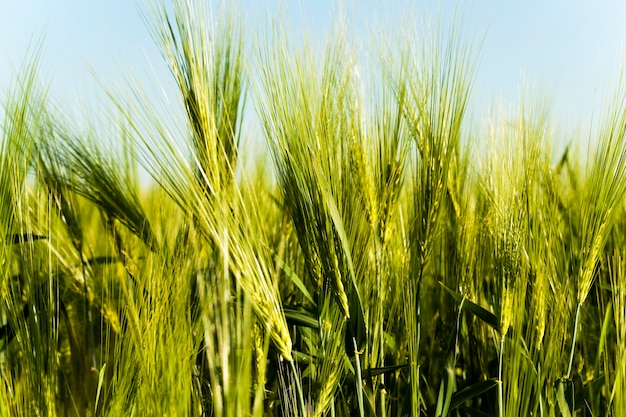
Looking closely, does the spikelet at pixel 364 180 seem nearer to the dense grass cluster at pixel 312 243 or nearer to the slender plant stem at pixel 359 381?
the dense grass cluster at pixel 312 243

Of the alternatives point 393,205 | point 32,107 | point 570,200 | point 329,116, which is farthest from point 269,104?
point 570,200

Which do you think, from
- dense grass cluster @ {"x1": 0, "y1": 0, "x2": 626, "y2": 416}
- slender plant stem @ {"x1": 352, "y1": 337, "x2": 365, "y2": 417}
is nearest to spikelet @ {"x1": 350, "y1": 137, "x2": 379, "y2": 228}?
dense grass cluster @ {"x1": 0, "y1": 0, "x2": 626, "y2": 416}

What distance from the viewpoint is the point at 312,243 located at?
25.3 inches

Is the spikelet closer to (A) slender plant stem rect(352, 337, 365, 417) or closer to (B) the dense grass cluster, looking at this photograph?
(B) the dense grass cluster

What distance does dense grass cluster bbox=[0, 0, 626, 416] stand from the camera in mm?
603

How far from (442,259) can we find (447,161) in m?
0.33

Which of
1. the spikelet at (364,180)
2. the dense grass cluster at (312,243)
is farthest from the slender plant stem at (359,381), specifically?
the spikelet at (364,180)

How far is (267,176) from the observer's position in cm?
126

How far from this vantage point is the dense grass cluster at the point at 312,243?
0.60 metres

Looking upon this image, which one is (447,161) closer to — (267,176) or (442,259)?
(442,259)

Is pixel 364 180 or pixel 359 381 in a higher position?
pixel 364 180

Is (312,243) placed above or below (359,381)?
above

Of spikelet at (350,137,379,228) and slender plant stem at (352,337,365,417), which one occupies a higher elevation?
spikelet at (350,137,379,228)

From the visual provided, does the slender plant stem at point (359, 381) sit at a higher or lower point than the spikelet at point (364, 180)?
lower
